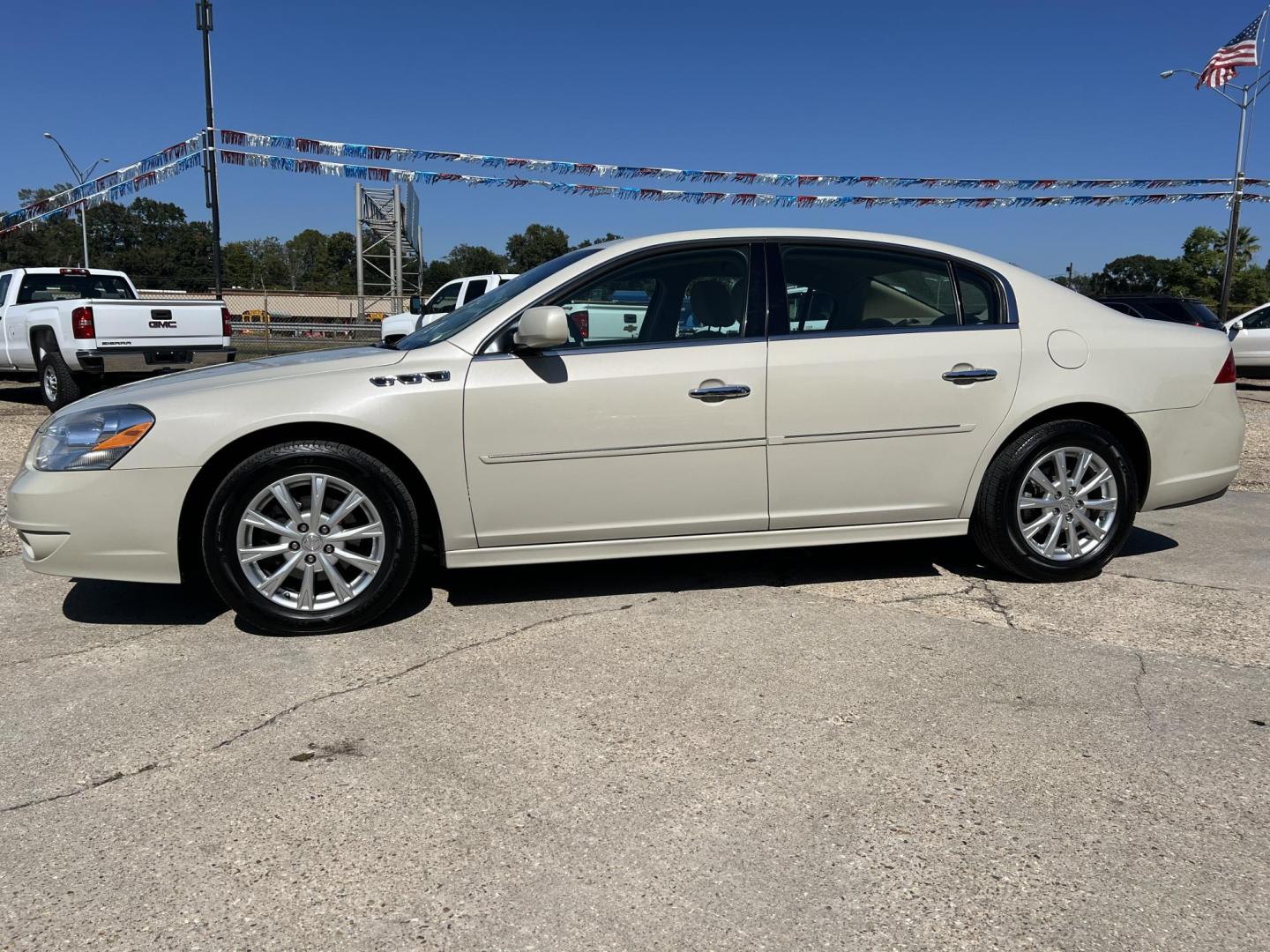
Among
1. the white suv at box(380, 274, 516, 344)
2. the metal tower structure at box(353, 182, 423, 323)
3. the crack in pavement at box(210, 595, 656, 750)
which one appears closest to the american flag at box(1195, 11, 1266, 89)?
the white suv at box(380, 274, 516, 344)

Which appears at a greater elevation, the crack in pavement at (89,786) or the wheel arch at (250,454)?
the wheel arch at (250,454)

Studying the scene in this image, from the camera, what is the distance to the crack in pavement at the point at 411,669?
2.96 meters

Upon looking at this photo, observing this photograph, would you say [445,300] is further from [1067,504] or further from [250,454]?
[1067,504]

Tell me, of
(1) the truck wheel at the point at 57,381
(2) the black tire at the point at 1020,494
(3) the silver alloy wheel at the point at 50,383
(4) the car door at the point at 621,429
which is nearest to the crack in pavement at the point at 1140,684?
(2) the black tire at the point at 1020,494

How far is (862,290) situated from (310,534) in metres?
2.54

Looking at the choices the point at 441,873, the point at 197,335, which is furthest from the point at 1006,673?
the point at 197,335

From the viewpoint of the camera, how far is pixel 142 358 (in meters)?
11.3

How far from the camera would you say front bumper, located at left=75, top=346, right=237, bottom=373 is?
10977 mm

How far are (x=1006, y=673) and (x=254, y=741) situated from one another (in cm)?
248

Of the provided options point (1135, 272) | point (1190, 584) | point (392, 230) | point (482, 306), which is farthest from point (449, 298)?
point (1135, 272)

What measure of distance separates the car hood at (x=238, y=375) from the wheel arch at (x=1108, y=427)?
2.68 meters

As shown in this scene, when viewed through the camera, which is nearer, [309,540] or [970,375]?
[309,540]

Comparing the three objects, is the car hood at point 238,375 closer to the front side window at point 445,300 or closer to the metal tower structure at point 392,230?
the front side window at point 445,300

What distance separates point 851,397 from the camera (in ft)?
13.3
